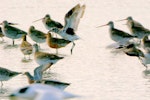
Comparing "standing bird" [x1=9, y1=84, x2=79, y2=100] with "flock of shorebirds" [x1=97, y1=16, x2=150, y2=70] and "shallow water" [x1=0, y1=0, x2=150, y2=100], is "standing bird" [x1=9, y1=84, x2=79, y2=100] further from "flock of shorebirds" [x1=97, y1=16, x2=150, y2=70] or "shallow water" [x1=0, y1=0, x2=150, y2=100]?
"flock of shorebirds" [x1=97, y1=16, x2=150, y2=70]

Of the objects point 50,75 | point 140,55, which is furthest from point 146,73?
point 50,75

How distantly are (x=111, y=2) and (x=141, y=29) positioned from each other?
543 cm

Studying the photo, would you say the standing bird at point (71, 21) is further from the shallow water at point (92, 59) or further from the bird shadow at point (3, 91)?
the bird shadow at point (3, 91)

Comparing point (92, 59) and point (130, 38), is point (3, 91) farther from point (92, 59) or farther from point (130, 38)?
point (130, 38)

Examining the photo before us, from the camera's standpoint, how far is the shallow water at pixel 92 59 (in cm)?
714

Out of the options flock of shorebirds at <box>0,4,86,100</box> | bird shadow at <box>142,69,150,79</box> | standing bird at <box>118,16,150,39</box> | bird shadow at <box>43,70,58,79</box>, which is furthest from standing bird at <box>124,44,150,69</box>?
standing bird at <box>118,16,150,39</box>

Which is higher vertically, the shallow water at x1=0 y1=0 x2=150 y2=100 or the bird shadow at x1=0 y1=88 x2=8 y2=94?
the shallow water at x1=0 y1=0 x2=150 y2=100

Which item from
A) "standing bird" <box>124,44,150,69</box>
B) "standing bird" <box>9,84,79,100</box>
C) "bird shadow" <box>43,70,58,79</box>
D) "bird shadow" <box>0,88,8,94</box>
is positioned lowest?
"bird shadow" <box>0,88,8,94</box>

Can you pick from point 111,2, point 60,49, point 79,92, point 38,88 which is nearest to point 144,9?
point 111,2

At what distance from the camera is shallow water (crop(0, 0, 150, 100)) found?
714 cm

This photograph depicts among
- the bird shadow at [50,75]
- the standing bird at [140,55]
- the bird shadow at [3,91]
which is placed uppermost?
the standing bird at [140,55]

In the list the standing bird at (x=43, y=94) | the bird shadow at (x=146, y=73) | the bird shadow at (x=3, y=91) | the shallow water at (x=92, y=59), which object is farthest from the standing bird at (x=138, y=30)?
the standing bird at (x=43, y=94)

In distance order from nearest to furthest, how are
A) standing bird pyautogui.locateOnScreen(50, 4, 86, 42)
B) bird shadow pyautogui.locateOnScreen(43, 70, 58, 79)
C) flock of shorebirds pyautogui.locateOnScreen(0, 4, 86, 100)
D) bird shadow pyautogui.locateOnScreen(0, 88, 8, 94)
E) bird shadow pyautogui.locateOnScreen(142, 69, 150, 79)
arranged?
bird shadow pyautogui.locateOnScreen(0, 88, 8, 94), flock of shorebirds pyautogui.locateOnScreen(0, 4, 86, 100), bird shadow pyautogui.locateOnScreen(142, 69, 150, 79), bird shadow pyautogui.locateOnScreen(43, 70, 58, 79), standing bird pyautogui.locateOnScreen(50, 4, 86, 42)

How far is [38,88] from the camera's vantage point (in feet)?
5.20
